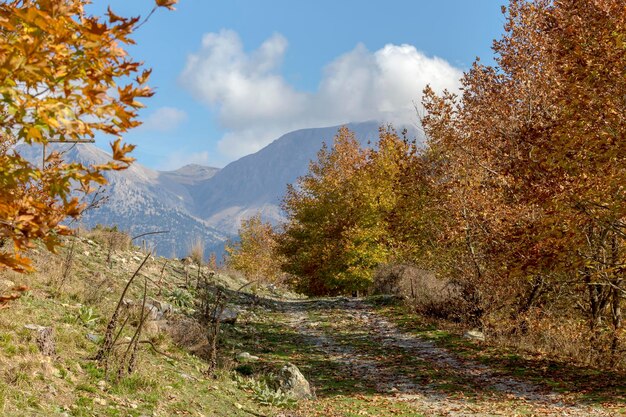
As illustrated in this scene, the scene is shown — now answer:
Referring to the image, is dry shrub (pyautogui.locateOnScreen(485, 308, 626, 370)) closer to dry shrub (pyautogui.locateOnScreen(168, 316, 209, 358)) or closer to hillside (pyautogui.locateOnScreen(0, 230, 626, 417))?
hillside (pyautogui.locateOnScreen(0, 230, 626, 417))

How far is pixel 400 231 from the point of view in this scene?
101 feet

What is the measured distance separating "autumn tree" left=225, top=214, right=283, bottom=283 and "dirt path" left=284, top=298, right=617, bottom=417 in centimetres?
3417

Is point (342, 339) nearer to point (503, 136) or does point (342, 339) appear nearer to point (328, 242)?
point (503, 136)

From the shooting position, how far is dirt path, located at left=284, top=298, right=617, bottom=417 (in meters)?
11.4

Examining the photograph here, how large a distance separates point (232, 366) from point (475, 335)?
9.77m

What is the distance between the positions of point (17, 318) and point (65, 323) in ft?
4.53

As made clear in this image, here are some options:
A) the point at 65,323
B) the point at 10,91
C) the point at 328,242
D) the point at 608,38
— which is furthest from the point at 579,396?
the point at 328,242

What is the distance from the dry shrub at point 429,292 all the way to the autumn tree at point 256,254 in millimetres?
26047

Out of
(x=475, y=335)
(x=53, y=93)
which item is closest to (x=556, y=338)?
(x=475, y=335)

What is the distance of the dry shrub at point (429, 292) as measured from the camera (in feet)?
65.8

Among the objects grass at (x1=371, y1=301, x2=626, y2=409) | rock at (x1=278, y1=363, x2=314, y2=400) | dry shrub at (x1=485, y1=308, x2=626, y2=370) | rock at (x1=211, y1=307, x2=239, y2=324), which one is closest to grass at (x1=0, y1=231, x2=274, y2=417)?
rock at (x1=278, y1=363, x2=314, y2=400)

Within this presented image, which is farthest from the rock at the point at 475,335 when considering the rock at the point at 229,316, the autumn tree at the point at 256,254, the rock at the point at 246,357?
the autumn tree at the point at 256,254

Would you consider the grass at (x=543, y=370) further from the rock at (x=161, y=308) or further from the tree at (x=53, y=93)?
the tree at (x=53, y=93)

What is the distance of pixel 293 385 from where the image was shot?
11.8 m
